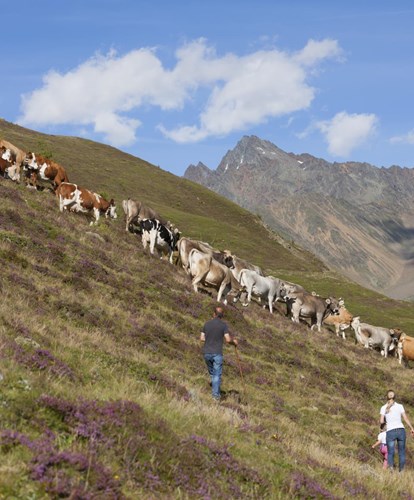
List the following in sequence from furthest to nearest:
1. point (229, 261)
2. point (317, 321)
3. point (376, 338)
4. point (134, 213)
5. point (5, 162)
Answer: point (376, 338) → point (317, 321) → point (134, 213) → point (229, 261) → point (5, 162)

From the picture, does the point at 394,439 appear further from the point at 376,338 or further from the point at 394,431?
the point at 376,338

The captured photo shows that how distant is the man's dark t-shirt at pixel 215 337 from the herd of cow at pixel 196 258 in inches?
531

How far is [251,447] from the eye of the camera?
950cm

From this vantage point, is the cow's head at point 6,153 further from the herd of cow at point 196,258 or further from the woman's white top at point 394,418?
the woman's white top at point 394,418

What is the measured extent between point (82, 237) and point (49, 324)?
13.7m

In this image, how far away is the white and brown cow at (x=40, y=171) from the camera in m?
34.4

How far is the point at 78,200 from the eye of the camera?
33625 mm

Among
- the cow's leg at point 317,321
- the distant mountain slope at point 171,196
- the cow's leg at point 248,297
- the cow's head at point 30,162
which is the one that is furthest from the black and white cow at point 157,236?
the distant mountain slope at point 171,196

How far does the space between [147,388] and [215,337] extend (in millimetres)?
4410

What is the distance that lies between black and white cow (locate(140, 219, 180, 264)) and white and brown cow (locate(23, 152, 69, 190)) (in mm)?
5927

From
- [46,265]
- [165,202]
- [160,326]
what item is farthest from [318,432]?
[165,202]

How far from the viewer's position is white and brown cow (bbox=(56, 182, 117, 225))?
33.0 metres

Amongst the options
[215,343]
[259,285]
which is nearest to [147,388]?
[215,343]

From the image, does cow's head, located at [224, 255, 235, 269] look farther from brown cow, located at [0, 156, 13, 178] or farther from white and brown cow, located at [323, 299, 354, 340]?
brown cow, located at [0, 156, 13, 178]
